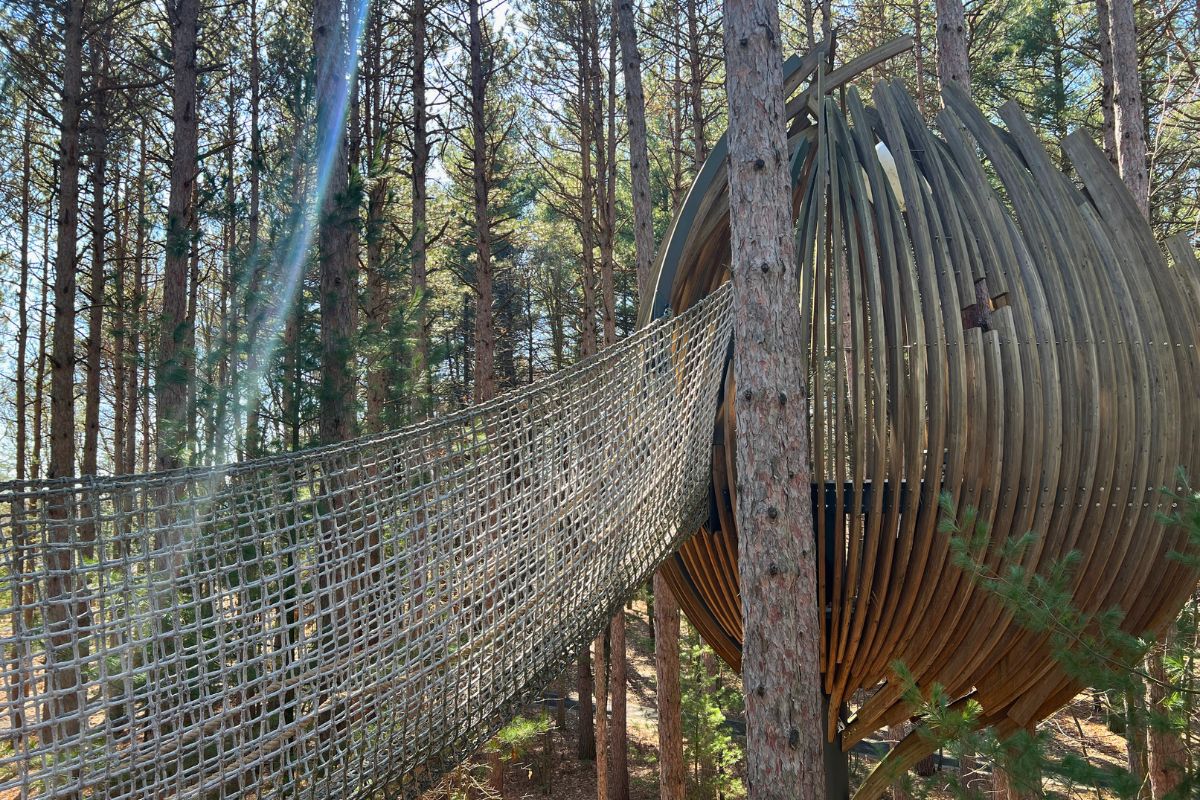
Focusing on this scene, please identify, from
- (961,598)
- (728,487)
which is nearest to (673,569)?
(728,487)

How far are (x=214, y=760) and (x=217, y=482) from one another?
26.2 inches

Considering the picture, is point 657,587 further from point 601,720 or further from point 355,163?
point 355,163

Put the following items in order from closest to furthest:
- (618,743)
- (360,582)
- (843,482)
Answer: (360,582), (843,482), (618,743)

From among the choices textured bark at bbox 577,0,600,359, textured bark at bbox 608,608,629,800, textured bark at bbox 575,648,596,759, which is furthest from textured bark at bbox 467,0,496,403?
textured bark at bbox 575,648,596,759

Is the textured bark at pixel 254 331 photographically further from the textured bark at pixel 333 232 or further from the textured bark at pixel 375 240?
the textured bark at pixel 375 240

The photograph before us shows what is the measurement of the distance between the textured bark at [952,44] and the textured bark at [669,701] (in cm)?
378

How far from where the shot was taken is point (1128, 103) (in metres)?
4.80

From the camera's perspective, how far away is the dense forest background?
4.80 meters

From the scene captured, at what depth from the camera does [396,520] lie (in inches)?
85.2

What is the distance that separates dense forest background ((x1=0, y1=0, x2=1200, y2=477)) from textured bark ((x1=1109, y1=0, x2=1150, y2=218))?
0.81ft

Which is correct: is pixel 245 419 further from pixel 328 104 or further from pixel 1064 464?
pixel 1064 464

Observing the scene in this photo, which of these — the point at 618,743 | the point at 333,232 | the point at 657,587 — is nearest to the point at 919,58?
the point at 657,587

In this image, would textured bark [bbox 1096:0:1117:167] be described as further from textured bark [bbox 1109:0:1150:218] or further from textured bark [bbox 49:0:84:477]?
textured bark [bbox 49:0:84:477]

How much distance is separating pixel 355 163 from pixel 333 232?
35.2 inches
